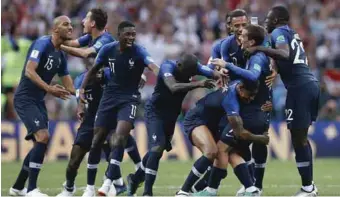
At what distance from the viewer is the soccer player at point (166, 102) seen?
577 inches

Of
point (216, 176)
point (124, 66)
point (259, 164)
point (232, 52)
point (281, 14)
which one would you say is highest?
point (281, 14)

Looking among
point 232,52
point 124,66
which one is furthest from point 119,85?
point 232,52

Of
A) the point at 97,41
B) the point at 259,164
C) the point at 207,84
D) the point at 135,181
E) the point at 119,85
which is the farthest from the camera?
the point at 97,41

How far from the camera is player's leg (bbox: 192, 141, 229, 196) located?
49.2 feet

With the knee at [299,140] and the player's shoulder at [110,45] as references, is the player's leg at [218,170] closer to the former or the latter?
the knee at [299,140]

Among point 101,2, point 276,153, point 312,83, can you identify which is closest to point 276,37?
point 312,83

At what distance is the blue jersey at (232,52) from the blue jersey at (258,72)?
2.16ft

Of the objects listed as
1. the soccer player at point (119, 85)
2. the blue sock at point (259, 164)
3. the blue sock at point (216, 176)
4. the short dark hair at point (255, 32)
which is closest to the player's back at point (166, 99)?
the soccer player at point (119, 85)

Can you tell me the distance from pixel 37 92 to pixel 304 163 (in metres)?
4.33

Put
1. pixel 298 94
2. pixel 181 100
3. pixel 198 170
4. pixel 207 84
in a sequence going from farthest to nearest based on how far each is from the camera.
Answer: pixel 298 94, pixel 181 100, pixel 198 170, pixel 207 84

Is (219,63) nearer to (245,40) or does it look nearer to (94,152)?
(245,40)

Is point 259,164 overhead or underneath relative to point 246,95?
underneath

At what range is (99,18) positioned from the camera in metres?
16.3

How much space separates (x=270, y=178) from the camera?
64.7ft
